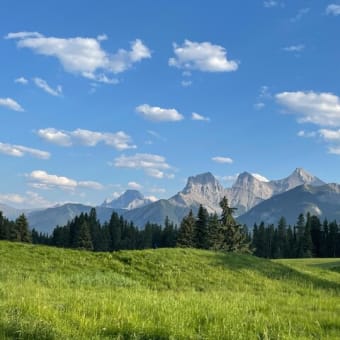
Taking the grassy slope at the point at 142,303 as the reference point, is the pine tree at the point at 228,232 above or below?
above

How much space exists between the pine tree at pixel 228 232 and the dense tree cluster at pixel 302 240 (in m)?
40.9

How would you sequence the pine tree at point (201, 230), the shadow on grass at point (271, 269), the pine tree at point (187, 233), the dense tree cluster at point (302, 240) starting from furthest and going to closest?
the dense tree cluster at point (302, 240) < the pine tree at point (201, 230) < the pine tree at point (187, 233) < the shadow on grass at point (271, 269)

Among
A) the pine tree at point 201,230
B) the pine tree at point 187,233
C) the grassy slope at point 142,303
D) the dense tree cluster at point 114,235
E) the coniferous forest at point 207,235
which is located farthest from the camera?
the dense tree cluster at point 114,235

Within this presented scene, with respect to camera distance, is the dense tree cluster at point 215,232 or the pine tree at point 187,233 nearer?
the dense tree cluster at point 215,232

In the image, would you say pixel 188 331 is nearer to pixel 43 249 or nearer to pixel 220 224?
pixel 43 249

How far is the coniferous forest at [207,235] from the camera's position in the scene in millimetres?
102750

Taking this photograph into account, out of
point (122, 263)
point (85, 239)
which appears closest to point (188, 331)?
point (122, 263)

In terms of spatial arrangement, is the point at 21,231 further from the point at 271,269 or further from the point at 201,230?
the point at 271,269

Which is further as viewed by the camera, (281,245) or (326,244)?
(281,245)

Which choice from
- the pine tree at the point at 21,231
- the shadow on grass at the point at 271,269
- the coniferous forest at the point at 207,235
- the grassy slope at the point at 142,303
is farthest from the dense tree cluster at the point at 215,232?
the grassy slope at the point at 142,303

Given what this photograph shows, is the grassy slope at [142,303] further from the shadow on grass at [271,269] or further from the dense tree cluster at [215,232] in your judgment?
the dense tree cluster at [215,232]

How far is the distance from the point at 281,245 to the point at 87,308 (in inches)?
5846

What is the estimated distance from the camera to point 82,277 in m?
21.5

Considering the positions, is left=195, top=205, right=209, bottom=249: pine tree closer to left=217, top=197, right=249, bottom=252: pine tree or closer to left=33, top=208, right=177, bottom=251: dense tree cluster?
left=217, top=197, right=249, bottom=252: pine tree
